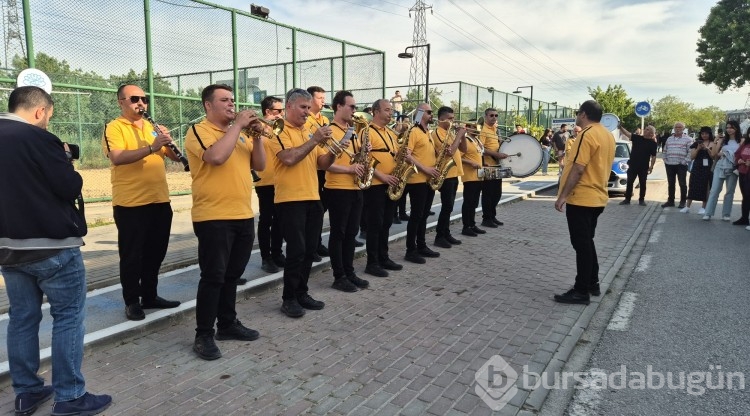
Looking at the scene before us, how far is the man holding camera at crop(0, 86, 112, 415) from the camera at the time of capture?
273 cm

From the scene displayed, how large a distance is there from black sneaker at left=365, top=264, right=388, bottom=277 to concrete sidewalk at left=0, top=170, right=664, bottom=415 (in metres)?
0.11

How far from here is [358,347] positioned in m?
4.04

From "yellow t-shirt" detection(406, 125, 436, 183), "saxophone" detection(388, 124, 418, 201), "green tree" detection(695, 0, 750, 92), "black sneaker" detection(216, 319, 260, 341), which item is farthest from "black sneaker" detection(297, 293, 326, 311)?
"green tree" detection(695, 0, 750, 92)

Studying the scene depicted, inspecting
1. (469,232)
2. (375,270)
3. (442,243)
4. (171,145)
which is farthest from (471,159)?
(171,145)

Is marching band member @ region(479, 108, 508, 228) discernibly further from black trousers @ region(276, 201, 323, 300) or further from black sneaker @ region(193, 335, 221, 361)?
black sneaker @ region(193, 335, 221, 361)

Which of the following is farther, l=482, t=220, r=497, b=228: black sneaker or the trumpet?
l=482, t=220, r=497, b=228: black sneaker

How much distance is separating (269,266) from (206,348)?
222cm

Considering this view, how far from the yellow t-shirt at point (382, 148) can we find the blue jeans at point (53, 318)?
141 inches

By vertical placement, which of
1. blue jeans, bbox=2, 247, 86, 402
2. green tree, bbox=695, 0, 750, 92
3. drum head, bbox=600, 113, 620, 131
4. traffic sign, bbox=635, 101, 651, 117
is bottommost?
blue jeans, bbox=2, 247, 86, 402

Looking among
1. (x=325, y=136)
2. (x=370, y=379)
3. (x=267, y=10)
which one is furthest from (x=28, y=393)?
(x=267, y=10)

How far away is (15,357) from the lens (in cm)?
298

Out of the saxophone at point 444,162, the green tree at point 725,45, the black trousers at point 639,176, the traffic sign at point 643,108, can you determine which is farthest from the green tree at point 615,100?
the saxophone at point 444,162

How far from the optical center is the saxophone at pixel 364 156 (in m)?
5.39

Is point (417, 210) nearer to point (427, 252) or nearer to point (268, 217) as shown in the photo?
point (427, 252)
